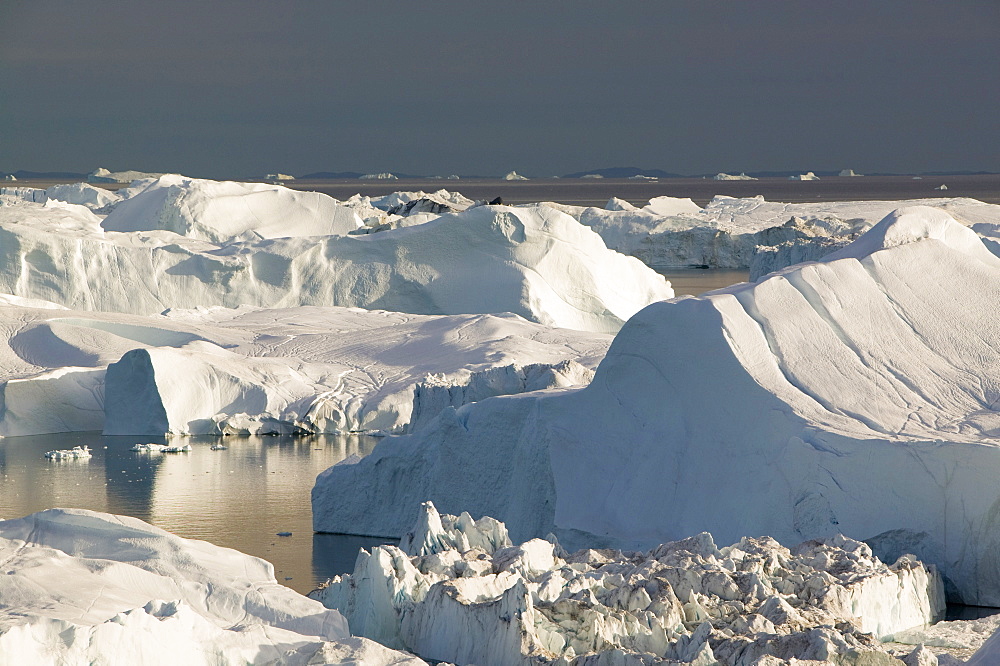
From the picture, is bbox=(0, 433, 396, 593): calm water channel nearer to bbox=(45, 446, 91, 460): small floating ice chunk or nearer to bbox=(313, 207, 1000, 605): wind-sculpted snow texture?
bbox=(45, 446, 91, 460): small floating ice chunk

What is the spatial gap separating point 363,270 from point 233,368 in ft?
20.6

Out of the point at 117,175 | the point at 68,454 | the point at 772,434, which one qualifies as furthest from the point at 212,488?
the point at 117,175

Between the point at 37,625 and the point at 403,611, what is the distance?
6.28 ft

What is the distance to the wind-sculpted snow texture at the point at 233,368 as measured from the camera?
13.8 m

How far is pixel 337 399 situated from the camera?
46.0 feet

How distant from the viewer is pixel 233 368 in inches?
552

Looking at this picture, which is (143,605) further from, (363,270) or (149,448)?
(363,270)

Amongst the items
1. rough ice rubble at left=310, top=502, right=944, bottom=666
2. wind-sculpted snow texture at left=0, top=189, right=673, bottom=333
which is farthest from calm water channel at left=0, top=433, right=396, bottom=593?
wind-sculpted snow texture at left=0, top=189, right=673, bottom=333

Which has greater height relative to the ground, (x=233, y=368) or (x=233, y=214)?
(x=233, y=214)

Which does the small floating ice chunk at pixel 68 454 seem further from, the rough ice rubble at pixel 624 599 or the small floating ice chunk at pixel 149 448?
the rough ice rubble at pixel 624 599

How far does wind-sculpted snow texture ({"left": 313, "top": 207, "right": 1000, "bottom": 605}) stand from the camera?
23.4 feet

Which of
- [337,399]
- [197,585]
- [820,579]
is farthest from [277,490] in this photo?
[820,579]

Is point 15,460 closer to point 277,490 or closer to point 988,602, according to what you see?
point 277,490

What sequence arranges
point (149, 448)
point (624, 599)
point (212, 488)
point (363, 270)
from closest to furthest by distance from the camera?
point (624, 599) → point (212, 488) → point (149, 448) → point (363, 270)
